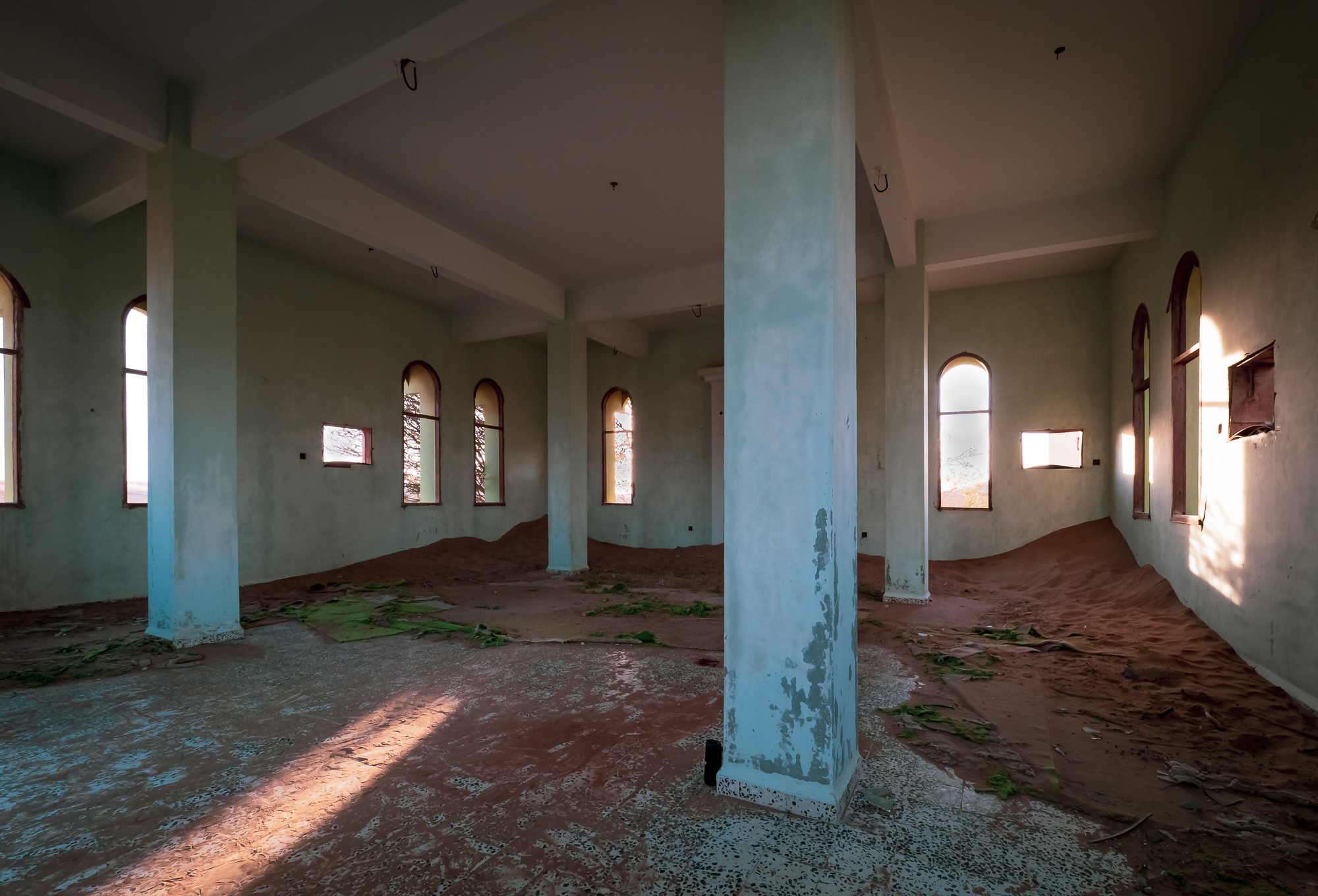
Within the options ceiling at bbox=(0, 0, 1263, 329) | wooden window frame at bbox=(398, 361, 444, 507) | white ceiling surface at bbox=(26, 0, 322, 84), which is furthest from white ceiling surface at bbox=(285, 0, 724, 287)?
wooden window frame at bbox=(398, 361, 444, 507)

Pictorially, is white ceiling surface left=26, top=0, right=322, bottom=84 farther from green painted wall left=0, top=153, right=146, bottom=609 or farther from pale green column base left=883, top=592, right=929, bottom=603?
pale green column base left=883, top=592, right=929, bottom=603

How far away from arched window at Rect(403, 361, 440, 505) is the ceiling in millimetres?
3680

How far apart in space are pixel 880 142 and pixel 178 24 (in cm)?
536

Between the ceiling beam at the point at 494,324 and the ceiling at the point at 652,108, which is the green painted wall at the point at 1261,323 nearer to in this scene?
the ceiling at the point at 652,108

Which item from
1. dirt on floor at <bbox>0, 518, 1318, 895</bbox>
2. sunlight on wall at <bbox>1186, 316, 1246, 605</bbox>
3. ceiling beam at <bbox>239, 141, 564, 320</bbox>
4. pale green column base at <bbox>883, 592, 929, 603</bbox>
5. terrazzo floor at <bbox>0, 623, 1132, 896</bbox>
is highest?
ceiling beam at <bbox>239, 141, 564, 320</bbox>

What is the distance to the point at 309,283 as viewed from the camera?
377 inches

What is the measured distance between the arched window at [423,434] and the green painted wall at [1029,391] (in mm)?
8669

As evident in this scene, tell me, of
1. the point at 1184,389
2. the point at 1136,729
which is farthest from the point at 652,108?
the point at 1184,389

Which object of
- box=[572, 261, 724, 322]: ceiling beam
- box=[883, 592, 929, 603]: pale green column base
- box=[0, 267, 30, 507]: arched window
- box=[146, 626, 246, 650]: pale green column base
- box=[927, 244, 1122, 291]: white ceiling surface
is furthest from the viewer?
box=[572, 261, 724, 322]: ceiling beam

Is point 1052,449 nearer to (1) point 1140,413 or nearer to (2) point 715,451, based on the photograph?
(1) point 1140,413

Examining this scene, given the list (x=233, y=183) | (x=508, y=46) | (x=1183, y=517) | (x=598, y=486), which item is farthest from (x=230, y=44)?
(x=598, y=486)

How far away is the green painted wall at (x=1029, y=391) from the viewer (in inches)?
394

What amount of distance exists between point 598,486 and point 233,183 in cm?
973

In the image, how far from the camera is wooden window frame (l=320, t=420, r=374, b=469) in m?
9.79
